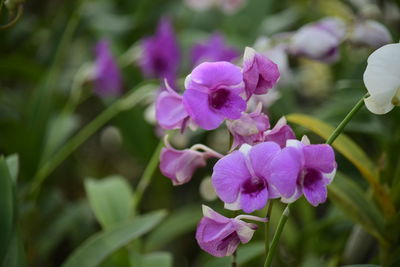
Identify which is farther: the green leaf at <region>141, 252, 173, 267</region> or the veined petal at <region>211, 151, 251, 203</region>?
the green leaf at <region>141, 252, 173, 267</region>

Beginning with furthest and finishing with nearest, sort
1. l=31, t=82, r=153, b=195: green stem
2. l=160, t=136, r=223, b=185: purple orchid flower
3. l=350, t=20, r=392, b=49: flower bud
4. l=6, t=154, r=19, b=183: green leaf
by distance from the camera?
1. l=31, t=82, r=153, b=195: green stem
2. l=350, t=20, r=392, b=49: flower bud
3. l=6, t=154, r=19, b=183: green leaf
4. l=160, t=136, r=223, b=185: purple orchid flower

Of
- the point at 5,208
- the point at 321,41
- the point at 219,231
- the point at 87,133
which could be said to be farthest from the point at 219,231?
the point at 87,133

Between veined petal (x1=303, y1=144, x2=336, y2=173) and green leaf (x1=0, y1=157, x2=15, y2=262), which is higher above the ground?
veined petal (x1=303, y1=144, x2=336, y2=173)

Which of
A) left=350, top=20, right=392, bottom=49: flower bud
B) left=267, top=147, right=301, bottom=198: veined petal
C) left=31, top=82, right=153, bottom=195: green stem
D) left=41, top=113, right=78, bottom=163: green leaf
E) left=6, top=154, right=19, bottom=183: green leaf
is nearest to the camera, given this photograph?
left=267, top=147, right=301, bottom=198: veined petal

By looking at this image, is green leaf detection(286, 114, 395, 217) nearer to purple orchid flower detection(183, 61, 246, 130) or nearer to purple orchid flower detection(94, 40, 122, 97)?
purple orchid flower detection(183, 61, 246, 130)

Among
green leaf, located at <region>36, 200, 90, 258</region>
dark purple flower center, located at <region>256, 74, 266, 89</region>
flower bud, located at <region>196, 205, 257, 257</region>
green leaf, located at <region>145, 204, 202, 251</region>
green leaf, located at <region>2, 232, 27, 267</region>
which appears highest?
dark purple flower center, located at <region>256, 74, 266, 89</region>

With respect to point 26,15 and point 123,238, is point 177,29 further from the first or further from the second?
point 123,238

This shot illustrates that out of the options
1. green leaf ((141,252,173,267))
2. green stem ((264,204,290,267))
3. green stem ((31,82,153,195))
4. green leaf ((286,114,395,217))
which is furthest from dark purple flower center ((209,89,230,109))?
green stem ((31,82,153,195))
